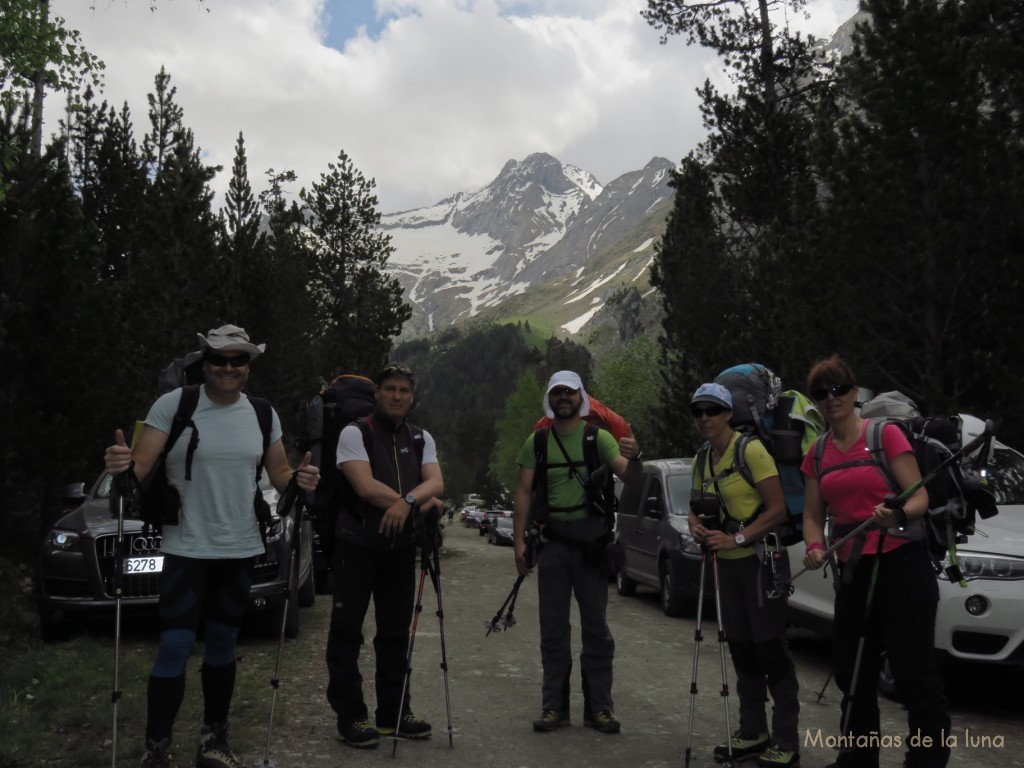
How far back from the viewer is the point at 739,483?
550cm

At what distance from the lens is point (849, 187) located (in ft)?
44.0

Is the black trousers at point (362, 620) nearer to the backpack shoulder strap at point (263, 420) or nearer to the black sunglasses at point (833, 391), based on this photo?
the backpack shoulder strap at point (263, 420)

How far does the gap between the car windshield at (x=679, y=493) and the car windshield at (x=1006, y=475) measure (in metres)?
4.53

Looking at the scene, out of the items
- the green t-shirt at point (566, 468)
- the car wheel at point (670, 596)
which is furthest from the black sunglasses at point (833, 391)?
the car wheel at point (670, 596)

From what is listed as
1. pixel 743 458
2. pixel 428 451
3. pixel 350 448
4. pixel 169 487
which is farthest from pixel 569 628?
pixel 169 487

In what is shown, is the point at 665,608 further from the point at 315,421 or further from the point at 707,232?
the point at 707,232

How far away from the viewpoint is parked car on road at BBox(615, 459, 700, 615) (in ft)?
38.7

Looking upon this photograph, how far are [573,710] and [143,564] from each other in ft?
12.8

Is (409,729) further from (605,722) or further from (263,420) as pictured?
(263,420)

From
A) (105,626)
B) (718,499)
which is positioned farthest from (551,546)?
(105,626)

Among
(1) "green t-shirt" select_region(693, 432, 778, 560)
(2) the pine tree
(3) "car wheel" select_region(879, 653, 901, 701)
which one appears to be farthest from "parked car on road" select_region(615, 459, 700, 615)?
(2) the pine tree

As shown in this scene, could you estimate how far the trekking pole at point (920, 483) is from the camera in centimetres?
451

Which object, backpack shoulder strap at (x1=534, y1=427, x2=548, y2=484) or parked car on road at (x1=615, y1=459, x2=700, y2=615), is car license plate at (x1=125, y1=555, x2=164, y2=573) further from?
parked car on road at (x1=615, y1=459, x2=700, y2=615)

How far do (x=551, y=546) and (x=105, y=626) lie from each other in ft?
17.0
